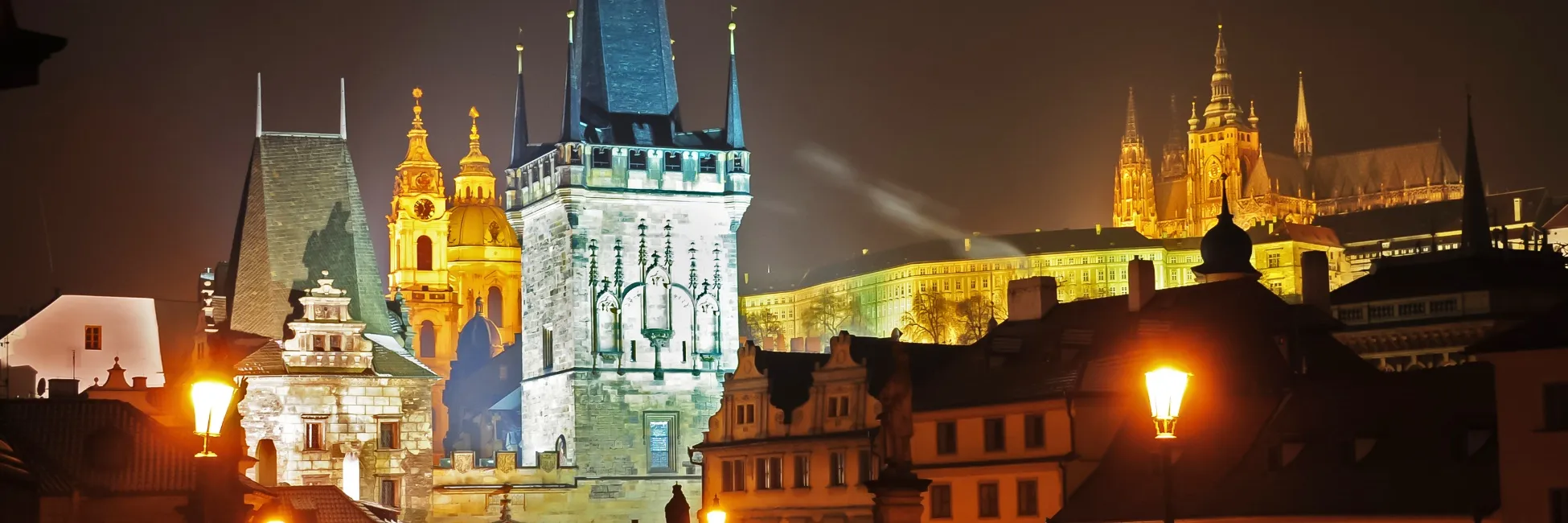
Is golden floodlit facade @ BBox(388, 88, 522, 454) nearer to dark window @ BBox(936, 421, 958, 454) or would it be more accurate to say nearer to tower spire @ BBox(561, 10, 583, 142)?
tower spire @ BBox(561, 10, 583, 142)

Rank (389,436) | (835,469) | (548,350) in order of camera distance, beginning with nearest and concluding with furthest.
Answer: (835,469) → (389,436) → (548,350)

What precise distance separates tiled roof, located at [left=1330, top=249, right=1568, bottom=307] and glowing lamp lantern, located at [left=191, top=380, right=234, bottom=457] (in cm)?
8612

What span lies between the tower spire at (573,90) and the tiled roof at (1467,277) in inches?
1587

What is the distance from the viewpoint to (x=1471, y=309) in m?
109

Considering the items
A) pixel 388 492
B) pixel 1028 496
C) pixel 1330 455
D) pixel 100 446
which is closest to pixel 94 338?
pixel 388 492

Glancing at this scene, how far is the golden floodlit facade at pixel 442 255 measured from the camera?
6225 inches

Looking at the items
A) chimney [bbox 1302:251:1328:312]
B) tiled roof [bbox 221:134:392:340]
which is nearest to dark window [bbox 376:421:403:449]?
tiled roof [bbox 221:134:392:340]

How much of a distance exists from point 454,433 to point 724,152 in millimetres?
26966

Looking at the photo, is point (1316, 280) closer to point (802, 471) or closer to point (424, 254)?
point (802, 471)

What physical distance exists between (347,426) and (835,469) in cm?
1772

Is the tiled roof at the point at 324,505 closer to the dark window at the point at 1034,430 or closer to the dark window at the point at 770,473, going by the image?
the dark window at the point at 770,473

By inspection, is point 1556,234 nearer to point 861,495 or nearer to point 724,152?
point 724,152

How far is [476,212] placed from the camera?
169 metres

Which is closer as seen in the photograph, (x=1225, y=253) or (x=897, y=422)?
(x=897, y=422)
